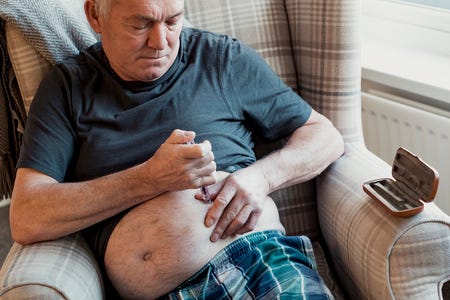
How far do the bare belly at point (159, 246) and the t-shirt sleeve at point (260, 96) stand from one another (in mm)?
282

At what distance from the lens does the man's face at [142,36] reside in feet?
4.38

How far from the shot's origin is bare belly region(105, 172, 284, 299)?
1324 millimetres

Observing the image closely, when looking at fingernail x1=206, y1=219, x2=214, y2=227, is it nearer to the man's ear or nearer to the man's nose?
the man's nose

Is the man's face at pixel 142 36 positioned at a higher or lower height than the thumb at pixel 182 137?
higher

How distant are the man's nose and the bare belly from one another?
320 millimetres

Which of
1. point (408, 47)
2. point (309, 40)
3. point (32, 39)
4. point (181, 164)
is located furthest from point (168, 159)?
point (408, 47)

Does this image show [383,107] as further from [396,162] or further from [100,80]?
[100,80]

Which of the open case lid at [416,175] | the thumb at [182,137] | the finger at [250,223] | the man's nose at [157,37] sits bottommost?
the finger at [250,223]

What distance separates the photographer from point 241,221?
1.36 m

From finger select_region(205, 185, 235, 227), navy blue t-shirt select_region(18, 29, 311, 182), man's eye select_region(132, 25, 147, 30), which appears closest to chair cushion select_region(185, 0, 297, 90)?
navy blue t-shirt select_region(18, 29, 311, 182)

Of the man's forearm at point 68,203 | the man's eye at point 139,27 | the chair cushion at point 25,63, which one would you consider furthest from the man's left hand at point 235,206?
the chair cushion at point 25,63

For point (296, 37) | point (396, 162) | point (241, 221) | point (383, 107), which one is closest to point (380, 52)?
point (383, 107)

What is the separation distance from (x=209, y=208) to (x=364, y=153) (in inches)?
17.4

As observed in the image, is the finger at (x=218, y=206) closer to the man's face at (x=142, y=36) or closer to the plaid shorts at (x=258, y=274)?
the plaid shorts at (x=258, y=274)
